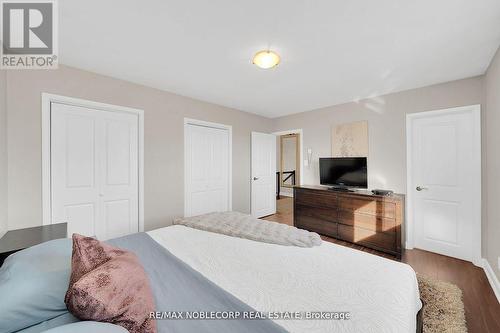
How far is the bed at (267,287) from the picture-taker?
88 cm

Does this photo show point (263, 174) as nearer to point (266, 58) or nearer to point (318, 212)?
point (318, 212)

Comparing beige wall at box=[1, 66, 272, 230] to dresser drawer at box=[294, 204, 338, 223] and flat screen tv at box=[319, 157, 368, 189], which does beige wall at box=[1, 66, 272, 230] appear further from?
flat screen tv at box=[319, 157, 368, 189]

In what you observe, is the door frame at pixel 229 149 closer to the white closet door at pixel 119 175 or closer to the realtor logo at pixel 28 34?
the white closet door at pixel 119 175

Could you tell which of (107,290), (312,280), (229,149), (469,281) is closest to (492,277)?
(469,281)

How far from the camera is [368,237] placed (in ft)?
10.1

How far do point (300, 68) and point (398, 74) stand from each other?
131cm

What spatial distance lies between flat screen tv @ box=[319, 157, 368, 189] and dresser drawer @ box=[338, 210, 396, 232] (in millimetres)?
546

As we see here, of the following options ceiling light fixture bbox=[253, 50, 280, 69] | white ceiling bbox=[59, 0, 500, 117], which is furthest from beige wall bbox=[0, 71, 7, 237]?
ceiling light fixture bbox=[253, 50, 280, 69]

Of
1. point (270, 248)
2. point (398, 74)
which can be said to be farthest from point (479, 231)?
point (270, 248)

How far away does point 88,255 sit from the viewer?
3.10 ft

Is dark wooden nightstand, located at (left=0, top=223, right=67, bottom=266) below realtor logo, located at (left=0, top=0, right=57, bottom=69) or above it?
below

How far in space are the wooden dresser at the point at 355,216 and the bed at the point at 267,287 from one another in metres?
1.76

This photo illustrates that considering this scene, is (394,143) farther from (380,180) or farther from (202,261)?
(202,261)

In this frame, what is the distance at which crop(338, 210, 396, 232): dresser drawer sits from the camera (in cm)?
289
